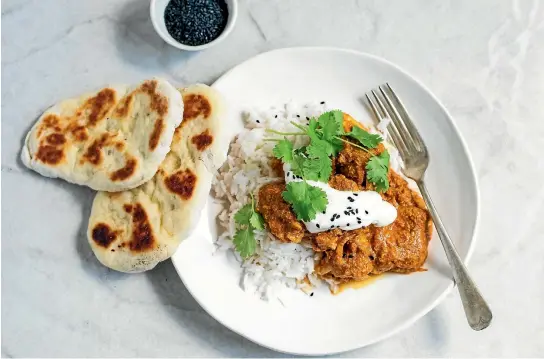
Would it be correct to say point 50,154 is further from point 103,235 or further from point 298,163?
point 298,163

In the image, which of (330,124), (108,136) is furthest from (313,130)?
(108,136)

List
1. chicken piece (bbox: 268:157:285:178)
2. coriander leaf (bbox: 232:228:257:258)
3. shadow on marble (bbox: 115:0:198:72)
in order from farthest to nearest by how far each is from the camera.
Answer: shadow on marble (bbox: 115:0:198:72)
chicken piece (bbox: 268:157:285:178)
coriander leaf (bbox: 232:228:257:258)

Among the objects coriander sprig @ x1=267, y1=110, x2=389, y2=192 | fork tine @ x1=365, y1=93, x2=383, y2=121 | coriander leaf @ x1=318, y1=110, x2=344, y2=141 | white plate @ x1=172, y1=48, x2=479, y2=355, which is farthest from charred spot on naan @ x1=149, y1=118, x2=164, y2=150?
fork tine @ x1=365, y1=93, x2=383, y2=121

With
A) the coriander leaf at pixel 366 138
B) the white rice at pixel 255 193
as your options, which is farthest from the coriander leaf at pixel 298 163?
the coriander leaf at pixel 366 138

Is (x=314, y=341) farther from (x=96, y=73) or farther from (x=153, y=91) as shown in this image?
(x=96, y=73)

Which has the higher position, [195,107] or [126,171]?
[195,107]

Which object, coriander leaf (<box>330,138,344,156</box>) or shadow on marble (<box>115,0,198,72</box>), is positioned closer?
coriander leaf (<box>330,138,344,156</box>)

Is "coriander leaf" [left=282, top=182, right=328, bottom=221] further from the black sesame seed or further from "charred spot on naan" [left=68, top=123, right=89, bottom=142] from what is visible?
"charred spot on naan" [left=68, top=123, right=89, bottom=142]
